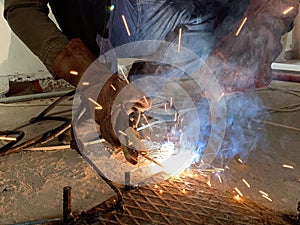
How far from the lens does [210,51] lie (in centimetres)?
174

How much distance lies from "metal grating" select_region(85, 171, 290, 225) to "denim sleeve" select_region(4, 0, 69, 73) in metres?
0.53

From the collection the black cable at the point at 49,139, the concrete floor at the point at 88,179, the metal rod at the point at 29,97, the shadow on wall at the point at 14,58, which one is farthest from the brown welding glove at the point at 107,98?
the shadow on wall at the point at 14,58

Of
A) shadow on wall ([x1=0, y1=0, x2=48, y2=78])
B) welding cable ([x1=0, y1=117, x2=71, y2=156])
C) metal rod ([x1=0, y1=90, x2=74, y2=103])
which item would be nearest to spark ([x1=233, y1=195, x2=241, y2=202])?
welding cable ([x1=0, y1=117, x2=71, y2=156])

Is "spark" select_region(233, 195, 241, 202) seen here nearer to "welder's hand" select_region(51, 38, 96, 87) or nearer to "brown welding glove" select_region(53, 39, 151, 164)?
"brown welding glove" select_region(53, 39, 151, 164)

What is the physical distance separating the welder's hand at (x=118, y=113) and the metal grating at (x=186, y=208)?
9.6 inches

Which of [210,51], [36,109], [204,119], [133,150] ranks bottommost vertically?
[36,109]

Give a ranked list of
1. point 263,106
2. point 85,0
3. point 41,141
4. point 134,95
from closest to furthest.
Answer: point 134,95 < point 85,0 < point 41,141 < point 263,106

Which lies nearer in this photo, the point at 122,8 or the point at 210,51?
the point at 122,8

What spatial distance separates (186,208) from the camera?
3.87 feet

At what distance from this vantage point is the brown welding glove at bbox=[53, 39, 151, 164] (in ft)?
3.33

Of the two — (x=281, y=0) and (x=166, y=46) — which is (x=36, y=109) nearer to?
(x=166, y=46)

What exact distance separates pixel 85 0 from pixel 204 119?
788mm

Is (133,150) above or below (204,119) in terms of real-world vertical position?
above

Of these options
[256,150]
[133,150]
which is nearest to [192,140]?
[256,150]
